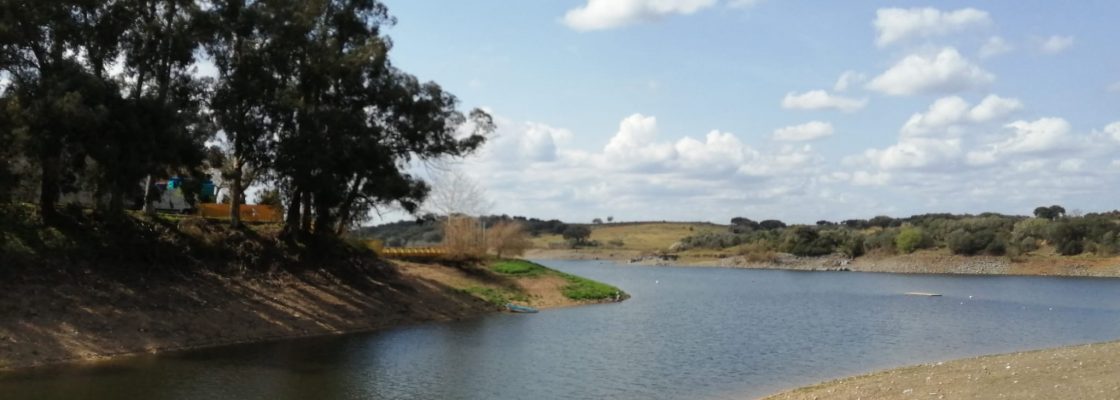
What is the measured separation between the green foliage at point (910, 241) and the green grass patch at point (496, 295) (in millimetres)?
101697

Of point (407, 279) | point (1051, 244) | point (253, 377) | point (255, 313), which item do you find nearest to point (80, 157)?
point (255, 313)

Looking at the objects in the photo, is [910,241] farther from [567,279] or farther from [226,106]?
[226,106]

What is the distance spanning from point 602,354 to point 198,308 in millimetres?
17139

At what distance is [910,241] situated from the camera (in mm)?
141375

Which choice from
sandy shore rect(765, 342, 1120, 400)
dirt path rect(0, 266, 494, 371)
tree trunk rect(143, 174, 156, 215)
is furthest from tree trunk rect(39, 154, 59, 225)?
sandy shore rect(765, 342, 1120, 400)

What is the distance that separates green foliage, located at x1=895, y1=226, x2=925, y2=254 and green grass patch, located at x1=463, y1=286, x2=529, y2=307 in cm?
10170

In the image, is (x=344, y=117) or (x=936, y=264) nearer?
(x=344, y=117)

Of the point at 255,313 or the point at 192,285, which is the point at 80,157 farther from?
the point at 255,313

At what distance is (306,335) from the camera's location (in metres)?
38.2

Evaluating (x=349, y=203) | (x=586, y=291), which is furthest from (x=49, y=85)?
(x=586, y=291)

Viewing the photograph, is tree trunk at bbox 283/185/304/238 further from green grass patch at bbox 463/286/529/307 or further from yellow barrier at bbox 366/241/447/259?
green grass patch at bbox 463/286/529/307

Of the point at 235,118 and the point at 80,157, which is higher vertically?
the point at 235,118

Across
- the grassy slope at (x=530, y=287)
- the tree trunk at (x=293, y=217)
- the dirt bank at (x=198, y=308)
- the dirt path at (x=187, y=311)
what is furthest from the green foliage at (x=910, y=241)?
the tree trunk at (x=293, y=217)

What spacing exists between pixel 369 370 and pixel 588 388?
308 inches
